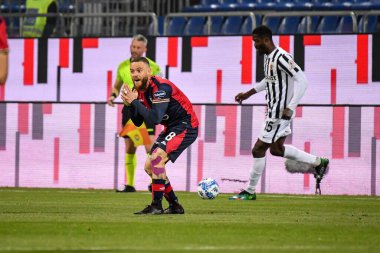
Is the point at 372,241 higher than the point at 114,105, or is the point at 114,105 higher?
the point at 114,105

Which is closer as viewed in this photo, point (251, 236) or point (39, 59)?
point (251, 236)

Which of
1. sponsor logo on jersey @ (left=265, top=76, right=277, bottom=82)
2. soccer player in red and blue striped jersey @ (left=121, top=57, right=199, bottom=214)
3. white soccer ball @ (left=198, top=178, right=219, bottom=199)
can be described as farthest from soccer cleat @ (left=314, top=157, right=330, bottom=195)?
soccer player in red and blue striped jersey @ (left=121, top=57, right=199, bottom=214)

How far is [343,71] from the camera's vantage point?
18.8 metres

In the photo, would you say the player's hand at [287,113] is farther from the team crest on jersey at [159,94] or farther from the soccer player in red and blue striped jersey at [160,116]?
the team crest on jersey at [159,94]

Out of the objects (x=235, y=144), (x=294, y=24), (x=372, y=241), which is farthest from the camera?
(x=294, y=24)

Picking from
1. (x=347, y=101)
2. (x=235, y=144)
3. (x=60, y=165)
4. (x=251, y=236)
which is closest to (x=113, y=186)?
(x=60, y=165)

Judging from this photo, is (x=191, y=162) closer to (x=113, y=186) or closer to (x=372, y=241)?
(x=113, y=186)

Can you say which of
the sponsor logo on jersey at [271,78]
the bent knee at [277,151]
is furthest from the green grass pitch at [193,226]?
the sponsor logo on jersey at [271,78]

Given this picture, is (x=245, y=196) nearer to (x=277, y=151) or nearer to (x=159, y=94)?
(x=277, y=151)

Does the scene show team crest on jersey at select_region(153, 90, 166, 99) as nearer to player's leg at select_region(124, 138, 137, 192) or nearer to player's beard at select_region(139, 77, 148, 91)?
player's beard at select_region(139, 77, 148, 91)

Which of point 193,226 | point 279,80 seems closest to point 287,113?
point 279,80

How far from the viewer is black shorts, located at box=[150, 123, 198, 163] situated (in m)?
11.7

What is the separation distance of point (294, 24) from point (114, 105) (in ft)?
12.6

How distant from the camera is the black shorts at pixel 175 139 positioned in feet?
38.5
